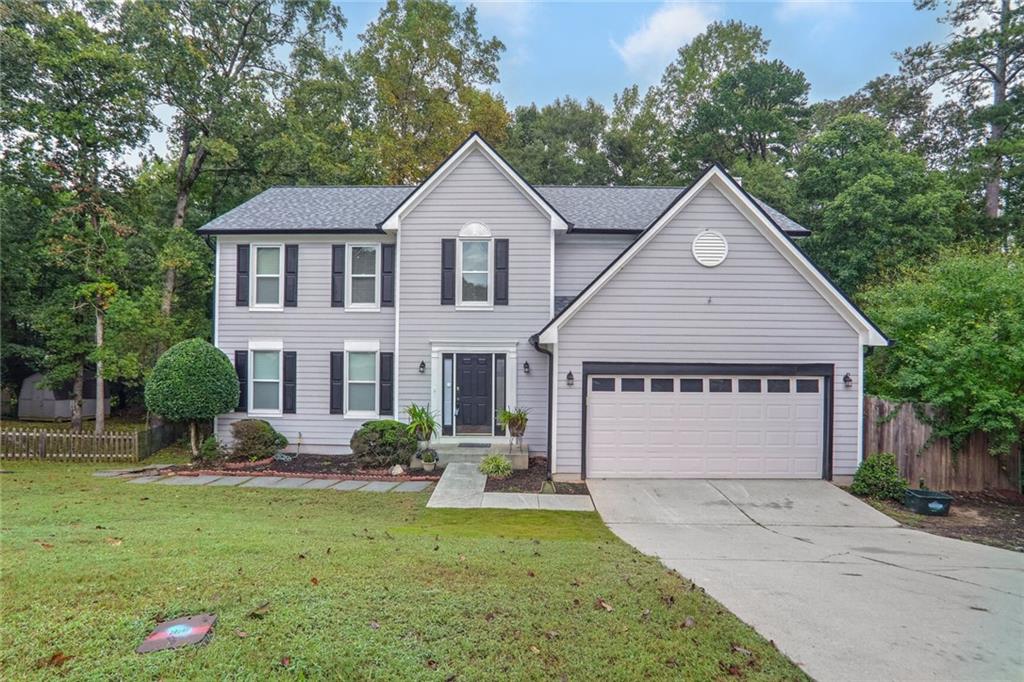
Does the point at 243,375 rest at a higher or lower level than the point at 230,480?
higher

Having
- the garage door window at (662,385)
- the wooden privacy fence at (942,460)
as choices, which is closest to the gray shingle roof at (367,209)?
the garage door window at (662,385)

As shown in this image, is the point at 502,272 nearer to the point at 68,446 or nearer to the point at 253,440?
the point at 253,440

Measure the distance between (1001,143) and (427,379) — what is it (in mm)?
23802

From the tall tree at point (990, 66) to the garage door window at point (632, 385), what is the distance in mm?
20306

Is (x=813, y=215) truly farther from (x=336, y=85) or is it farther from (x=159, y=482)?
(x=159, y=482)

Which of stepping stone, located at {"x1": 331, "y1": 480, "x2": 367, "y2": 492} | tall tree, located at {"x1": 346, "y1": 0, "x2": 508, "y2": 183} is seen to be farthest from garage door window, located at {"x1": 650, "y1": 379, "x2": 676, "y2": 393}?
tall tree, located at {"x1": 346, "y1": 0, "x2": 508, "y2": 183}

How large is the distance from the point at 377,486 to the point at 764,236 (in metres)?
9.47

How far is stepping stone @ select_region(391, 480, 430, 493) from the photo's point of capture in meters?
10.1

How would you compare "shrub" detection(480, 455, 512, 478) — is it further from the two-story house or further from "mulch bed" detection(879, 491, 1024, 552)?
"mulch bed" detection(879, 491, 1024, 552)

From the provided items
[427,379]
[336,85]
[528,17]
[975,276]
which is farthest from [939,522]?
[336,85]

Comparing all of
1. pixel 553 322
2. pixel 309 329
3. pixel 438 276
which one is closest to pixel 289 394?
pixel 309 329

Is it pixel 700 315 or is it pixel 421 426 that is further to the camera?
pixel 421 426

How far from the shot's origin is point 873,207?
18859 mm

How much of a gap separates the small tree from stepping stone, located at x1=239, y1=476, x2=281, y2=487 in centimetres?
270
